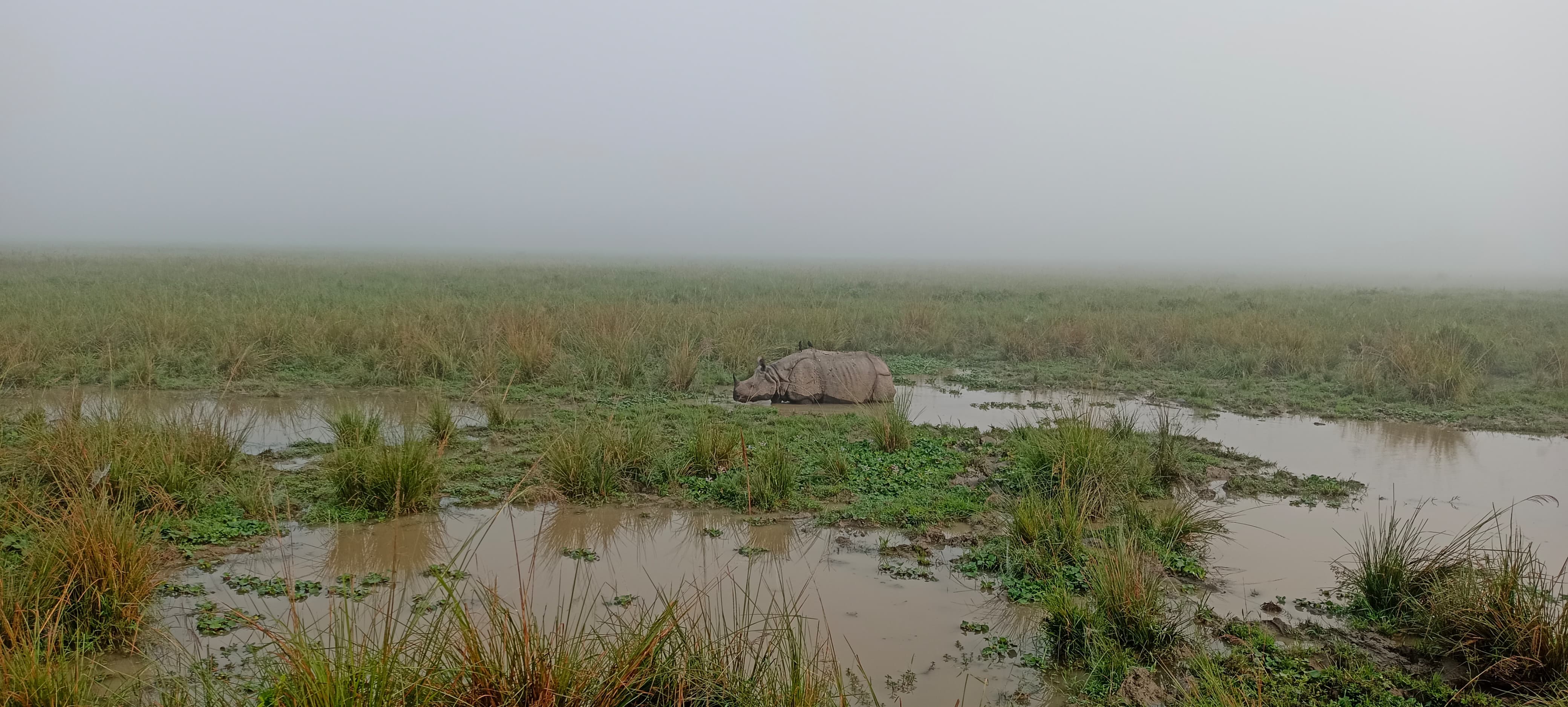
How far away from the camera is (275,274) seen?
2495 cm

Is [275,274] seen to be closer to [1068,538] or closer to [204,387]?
[204,387]

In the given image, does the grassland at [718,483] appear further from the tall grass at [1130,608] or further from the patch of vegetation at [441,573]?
the patch of vegetation at [441,573]

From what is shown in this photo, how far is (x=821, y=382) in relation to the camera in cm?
910

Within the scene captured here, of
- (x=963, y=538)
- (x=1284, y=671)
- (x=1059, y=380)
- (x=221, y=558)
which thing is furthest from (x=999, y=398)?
(x=221, y=558)

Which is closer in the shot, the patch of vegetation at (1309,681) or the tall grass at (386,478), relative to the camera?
the patch of vegetation at (1309,681)

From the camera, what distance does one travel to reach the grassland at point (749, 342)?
9.20 meters

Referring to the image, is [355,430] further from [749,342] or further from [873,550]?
[749,342]

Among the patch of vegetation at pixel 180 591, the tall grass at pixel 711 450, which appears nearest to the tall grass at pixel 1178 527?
the tall grass at pixel 711 450

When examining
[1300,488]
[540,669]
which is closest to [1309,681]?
[540,669]

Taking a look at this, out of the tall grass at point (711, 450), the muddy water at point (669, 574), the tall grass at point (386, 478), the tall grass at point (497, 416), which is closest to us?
the muddy water at point (669, 574)

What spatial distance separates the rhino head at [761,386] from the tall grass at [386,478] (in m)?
4.15

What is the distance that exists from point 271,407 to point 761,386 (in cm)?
491

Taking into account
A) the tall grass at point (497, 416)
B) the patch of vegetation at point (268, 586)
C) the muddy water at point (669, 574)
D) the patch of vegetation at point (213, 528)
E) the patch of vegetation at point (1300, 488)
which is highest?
the tall grass at point (497, 416)

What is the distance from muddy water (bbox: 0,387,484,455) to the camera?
678cm
